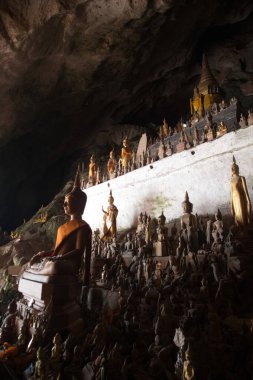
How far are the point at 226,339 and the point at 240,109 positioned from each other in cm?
1230

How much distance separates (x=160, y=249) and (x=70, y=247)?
13.6 ft

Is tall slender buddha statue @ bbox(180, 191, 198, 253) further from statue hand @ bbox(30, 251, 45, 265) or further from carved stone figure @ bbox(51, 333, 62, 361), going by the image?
carved stone figure @ bbox(51, 333, 62, 361)

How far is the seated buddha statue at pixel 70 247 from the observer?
448cm

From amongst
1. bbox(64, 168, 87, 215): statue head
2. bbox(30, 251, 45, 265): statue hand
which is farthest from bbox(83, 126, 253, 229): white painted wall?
bbox(30, 251, 45, 265): statue hand

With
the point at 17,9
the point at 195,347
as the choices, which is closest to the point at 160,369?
the point at 195,347

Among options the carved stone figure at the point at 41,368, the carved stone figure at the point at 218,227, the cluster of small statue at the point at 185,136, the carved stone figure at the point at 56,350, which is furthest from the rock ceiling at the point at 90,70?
the carved stone figure at the point at 41,368

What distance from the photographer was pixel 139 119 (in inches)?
979

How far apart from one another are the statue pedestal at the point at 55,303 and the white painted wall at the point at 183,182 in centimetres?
709

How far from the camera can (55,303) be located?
427cm

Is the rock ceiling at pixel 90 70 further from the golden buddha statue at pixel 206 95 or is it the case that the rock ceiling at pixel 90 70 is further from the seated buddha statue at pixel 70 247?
the seated buddha statue at pixel 70 247

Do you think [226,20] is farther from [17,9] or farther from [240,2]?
[17,9]

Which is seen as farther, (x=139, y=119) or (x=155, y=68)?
(x=139, y=119)

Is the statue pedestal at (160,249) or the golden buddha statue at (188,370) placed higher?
the statue pedestal at (160,249)

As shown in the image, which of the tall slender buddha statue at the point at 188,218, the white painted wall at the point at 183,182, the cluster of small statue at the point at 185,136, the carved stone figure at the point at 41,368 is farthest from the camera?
the cluster of small statue at the point at 185,136
